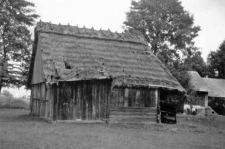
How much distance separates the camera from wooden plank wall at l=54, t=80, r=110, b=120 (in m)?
16.5

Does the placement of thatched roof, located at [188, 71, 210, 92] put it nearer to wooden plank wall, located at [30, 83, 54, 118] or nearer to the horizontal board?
the horizontal board

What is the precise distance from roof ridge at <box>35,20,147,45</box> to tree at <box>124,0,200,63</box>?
1023cm

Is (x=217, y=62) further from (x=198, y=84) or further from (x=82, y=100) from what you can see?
(x=82, y=100)

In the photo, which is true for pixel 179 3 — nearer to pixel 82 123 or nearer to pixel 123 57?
pixel 123 57

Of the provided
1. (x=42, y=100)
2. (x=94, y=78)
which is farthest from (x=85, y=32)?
(x=42, y=100)

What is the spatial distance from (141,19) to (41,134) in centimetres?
2366

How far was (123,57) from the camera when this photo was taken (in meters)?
19.5

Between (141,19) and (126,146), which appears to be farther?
(141,19)

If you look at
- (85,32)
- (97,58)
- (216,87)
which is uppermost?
(85,32)

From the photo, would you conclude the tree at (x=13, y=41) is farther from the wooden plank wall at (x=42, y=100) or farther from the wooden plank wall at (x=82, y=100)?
the wooden plank wall at (x=82, y=100)

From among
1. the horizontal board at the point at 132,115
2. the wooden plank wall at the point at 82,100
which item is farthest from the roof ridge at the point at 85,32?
the horizontal board at the point at 132,115

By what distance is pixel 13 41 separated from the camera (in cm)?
3244

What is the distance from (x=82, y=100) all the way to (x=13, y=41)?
18.7 m

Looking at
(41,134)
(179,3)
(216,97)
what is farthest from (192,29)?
(41,134)
